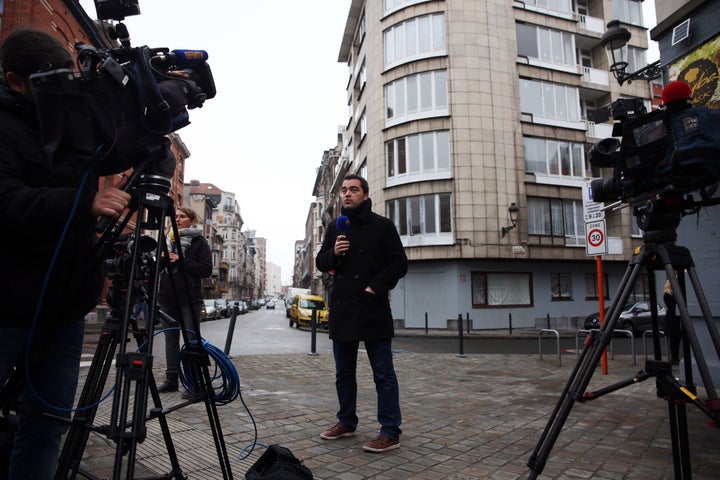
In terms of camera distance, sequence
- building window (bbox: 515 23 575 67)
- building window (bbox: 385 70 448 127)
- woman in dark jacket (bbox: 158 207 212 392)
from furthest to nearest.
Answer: building window (bbox: 515 23 575 67) < building window (bbox: 385 70 448 127) < woman in dark jacket (bbox: 158 207 212 392)

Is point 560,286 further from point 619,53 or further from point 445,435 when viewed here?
point 445,435

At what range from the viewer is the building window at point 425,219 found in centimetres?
2336

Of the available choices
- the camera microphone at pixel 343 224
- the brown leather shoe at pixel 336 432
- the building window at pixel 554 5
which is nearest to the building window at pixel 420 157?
the building window at pixel 554 5

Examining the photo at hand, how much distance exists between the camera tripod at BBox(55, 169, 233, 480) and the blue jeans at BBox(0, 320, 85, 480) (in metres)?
0.11

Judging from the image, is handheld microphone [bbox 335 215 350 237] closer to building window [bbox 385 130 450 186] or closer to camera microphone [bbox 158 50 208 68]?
camera microphone [bbox 158 50 208 68]

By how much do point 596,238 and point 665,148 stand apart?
614 centimetres

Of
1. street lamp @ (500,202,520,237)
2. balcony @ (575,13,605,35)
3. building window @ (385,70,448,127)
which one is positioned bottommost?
street lamp @ (500,202,520,237)

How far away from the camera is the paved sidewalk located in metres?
3.04

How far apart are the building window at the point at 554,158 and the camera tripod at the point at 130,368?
24.7m

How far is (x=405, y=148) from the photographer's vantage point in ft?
81.4

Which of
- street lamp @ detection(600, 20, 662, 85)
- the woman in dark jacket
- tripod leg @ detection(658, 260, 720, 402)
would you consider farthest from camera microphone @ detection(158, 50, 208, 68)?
street lamp @ detection(600, 20, 662, 85)

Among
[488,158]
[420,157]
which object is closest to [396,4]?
[420,157]

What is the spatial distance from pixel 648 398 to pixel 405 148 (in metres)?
20.7

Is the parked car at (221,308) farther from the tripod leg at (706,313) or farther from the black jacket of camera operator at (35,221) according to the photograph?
the tripod leg at (706,313)
